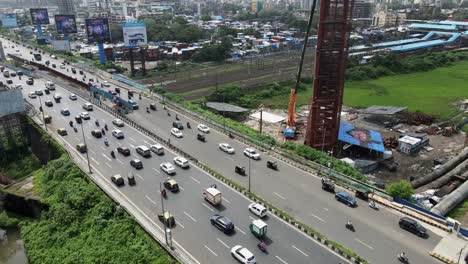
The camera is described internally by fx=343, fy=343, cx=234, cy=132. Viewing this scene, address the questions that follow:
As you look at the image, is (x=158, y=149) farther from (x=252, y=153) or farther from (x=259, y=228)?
(x=259, y=228)

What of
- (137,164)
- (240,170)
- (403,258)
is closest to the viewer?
(403,258)

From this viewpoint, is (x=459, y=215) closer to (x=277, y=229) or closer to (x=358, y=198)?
(x=358, y=198)

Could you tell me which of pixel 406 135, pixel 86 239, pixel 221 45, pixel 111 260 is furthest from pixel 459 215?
pixel 221 45

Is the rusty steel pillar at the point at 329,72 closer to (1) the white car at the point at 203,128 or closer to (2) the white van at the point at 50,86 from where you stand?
(1) the white car at the point at 203,128

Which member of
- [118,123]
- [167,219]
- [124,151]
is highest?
[118,123]

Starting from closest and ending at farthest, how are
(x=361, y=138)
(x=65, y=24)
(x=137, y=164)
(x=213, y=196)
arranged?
(x=213, y=196), (x=137, y=164), (x=361, y=138), (x=65, y=24)

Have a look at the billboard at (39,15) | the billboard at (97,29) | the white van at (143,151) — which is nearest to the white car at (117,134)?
the white van at (143,151)

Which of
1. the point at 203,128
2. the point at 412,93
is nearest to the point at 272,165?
the point at 203,128
